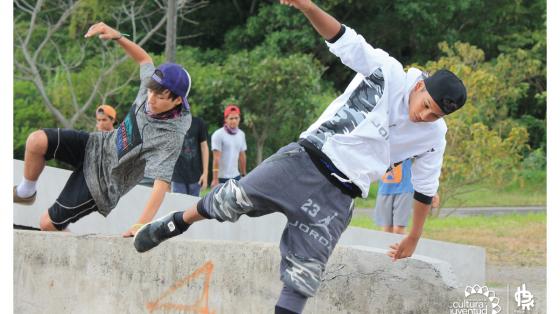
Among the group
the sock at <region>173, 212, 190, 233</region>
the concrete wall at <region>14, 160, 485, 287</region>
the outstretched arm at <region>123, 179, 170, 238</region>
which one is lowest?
the concrete wall at <region>14, 160, 485, 287</region>

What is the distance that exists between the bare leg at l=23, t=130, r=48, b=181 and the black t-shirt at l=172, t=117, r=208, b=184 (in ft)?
14.0

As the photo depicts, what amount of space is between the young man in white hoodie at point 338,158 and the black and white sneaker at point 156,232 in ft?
0.99

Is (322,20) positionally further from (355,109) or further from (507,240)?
(507,240)

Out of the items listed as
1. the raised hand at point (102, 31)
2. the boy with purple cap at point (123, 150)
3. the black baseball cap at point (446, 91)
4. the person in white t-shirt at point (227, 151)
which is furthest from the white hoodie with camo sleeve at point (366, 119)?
the person in white t-shirt at point (227, 151)

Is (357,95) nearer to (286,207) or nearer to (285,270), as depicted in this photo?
(286,207)

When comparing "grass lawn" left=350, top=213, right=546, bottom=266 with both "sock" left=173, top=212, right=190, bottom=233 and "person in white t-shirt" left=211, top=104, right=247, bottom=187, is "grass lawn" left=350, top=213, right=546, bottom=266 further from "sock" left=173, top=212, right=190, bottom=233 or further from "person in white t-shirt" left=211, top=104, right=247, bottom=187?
"sock" left=173, top=212, right=190, bottom=233

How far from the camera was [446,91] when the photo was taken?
5.00 metres

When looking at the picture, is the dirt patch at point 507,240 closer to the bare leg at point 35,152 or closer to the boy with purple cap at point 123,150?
the boy with purple cap at point 123,150

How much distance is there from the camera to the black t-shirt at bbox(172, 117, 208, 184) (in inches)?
447

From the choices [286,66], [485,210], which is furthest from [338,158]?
[286,66]

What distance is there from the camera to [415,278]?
6055mm

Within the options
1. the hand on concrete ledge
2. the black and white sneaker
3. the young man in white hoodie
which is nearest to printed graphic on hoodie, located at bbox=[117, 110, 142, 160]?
the black and white sneaker

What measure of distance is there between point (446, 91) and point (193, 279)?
2407mm

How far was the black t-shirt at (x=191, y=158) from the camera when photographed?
37.2ft
